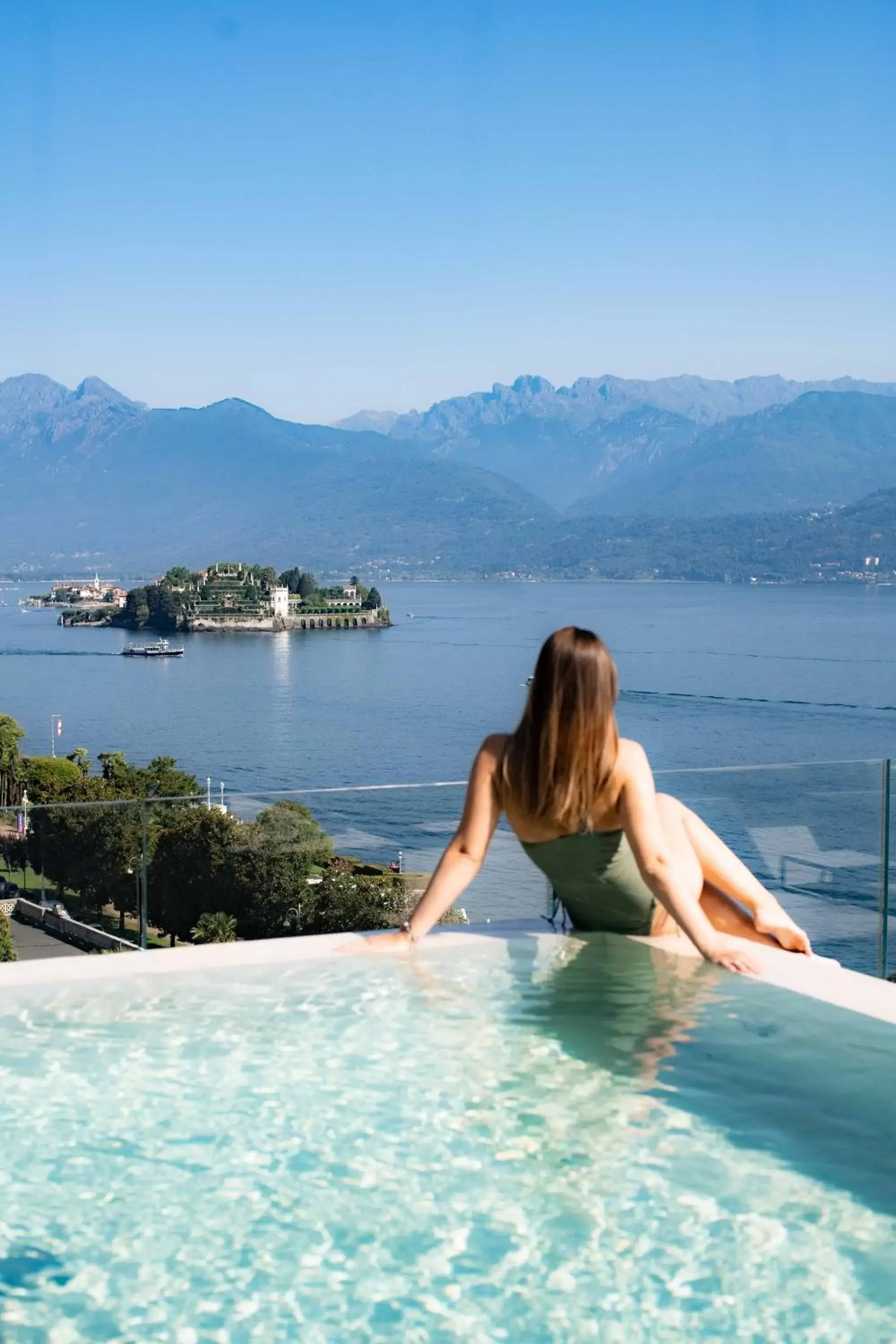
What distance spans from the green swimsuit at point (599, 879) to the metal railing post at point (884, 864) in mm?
1759

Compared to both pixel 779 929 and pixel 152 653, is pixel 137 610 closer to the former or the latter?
pixel 152 653

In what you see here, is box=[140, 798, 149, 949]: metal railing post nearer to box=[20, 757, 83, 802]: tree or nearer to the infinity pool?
the infinity pool

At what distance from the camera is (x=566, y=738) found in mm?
3152

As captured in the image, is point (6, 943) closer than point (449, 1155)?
No

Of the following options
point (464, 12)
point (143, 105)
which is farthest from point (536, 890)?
point (143, 105)

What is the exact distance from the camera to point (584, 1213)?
251 cm

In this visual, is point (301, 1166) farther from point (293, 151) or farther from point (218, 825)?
point (293, 151)

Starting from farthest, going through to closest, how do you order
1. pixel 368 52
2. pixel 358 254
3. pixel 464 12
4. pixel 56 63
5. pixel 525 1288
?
pixel 56 63 < pixel 358 254 < pixel 368 52 < pixel 464 12 < pixel 525 1288

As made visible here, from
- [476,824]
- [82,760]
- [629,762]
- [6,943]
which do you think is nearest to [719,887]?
[629,762]

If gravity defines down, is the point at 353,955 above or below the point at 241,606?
below

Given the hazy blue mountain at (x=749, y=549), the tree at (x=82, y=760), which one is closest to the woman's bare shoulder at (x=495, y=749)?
the tree at (x=82, y=760)

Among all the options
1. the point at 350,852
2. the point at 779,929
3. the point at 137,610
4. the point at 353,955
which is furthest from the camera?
the point at 137,610

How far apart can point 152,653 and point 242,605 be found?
17.0 meters

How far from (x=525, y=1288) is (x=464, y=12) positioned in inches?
979
